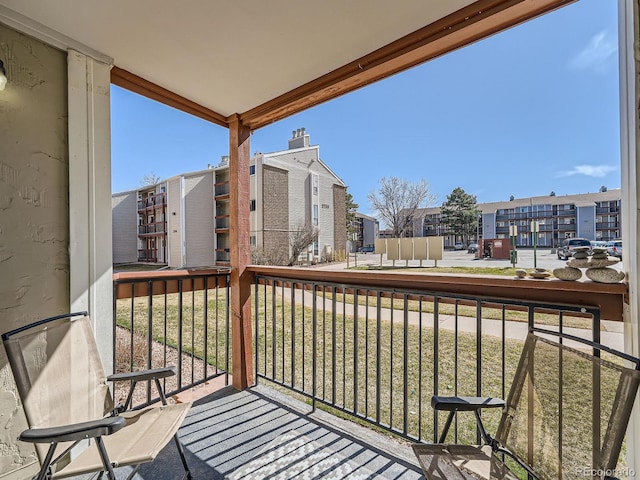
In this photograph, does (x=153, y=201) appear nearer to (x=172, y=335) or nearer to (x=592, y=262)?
(x=172, y=335)

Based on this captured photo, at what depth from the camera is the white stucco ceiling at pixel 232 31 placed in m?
1.52

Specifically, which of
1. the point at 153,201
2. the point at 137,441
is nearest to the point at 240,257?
the point at 137,441

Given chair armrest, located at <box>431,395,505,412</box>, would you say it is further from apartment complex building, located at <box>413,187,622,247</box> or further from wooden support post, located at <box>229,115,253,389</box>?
wooden support post, located at <box>229,115,253,389</box>

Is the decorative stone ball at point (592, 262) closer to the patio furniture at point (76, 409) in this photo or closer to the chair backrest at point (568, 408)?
the chair backrest at point (568, 408)

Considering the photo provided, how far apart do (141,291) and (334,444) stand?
1.75 meters

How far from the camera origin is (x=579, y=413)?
45.3 inches

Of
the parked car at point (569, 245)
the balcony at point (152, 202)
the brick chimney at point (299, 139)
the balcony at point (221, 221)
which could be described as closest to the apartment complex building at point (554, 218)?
the parked car at point (569, 245)

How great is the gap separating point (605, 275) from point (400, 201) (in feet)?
3.67

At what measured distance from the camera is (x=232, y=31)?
170cm

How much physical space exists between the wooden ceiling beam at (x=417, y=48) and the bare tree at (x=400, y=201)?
77 centimetres

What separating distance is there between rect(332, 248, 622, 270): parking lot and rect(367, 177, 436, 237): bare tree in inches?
9.0

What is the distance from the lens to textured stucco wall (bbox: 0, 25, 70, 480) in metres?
1.56

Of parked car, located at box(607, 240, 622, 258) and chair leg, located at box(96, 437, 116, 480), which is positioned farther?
parked car, located at box(607, 240, 622, 258)

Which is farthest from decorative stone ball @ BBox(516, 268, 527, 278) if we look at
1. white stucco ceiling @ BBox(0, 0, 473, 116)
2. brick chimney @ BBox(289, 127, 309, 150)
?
brick chimney @ BBox(289, 127, 309, 150)
